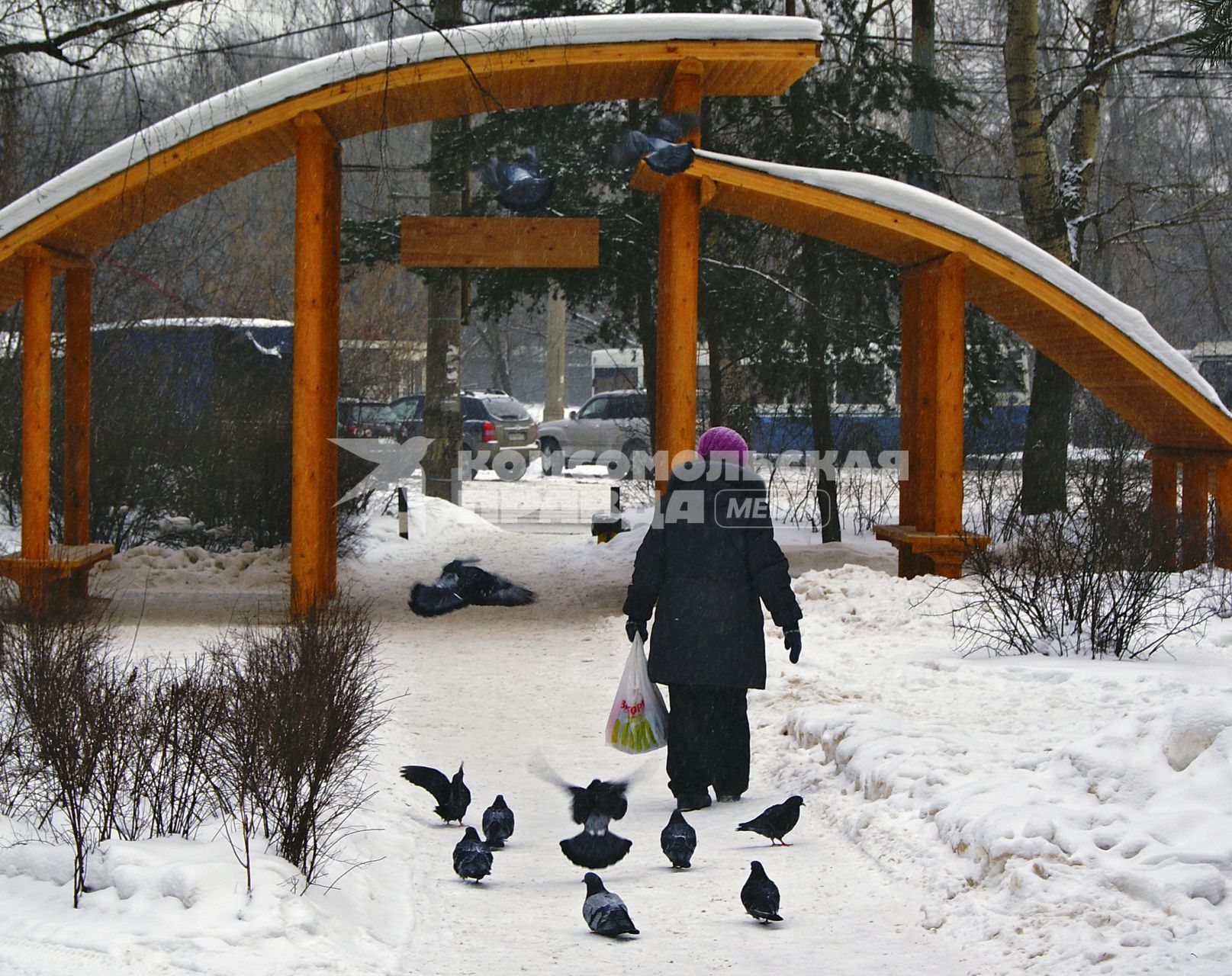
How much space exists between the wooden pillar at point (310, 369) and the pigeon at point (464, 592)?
1.34m

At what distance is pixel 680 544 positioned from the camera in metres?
6.31

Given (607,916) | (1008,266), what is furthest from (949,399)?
(607,916)

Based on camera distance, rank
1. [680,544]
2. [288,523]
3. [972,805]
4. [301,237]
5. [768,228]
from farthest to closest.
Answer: [768,228], [288,523], [301,237], [680,544], [972,805]

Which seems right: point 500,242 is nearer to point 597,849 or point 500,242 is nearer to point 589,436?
point 597,849

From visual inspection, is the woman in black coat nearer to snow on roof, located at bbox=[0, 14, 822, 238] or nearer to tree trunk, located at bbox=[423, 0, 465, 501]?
snow on roof, located at bbox=[0, 14, 822, 238]

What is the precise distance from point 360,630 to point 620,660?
10.1ft

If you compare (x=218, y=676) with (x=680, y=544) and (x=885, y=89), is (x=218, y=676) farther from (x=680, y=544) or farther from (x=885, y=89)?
(x=885, y=89)

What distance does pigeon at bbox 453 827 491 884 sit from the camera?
489 centimetres

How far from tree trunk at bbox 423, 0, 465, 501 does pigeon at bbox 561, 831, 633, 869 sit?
13236mm

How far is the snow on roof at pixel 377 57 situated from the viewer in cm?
949

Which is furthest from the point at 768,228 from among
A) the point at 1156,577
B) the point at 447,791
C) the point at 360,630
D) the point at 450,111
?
the point at 447,791

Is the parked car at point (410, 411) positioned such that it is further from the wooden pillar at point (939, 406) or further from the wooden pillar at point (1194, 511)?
the wooden pillar at point (1194, 511)

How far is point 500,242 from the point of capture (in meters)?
11.4

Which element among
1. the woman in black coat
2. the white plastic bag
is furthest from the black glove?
the white plastic bag
